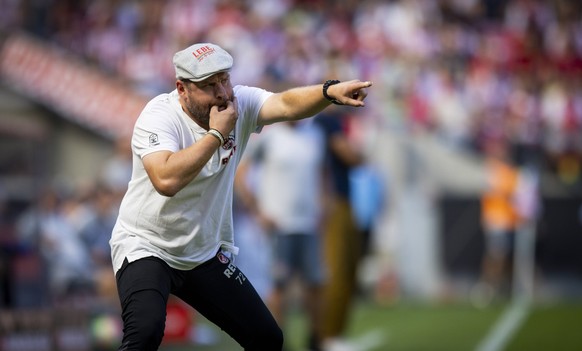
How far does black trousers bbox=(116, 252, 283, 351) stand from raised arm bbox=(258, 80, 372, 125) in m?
0.86

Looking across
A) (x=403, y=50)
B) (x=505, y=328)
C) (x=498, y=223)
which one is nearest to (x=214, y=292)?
(x=505, y=328)

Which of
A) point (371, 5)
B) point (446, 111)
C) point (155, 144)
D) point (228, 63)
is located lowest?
point (446, 111)

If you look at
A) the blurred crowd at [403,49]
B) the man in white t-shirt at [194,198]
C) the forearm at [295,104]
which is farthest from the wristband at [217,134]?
the blurred crowd at [403,49]

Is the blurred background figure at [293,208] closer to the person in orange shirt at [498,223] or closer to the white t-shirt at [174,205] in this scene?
the white t-shirt at [174,205]

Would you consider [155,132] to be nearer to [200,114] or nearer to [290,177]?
[200,114]

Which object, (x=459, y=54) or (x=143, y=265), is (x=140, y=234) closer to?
(x=143, y=265)

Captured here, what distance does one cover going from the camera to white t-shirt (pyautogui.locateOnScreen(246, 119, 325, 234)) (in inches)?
424

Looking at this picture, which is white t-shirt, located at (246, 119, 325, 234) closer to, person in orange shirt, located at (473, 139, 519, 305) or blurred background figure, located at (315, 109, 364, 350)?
blurred background figure, located at (315, 109, 364, 350)

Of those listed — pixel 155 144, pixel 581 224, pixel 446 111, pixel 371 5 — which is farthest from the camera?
pixel 371 5

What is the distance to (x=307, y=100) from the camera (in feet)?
21.6

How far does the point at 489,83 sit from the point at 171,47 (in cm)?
582

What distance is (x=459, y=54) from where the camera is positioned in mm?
22078

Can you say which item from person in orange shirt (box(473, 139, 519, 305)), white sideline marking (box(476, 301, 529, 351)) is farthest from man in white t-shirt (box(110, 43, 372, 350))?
person in orange shirt (box(473, 139, 519, 305))

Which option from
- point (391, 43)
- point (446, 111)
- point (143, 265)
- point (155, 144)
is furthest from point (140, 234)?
point (391, 43)
